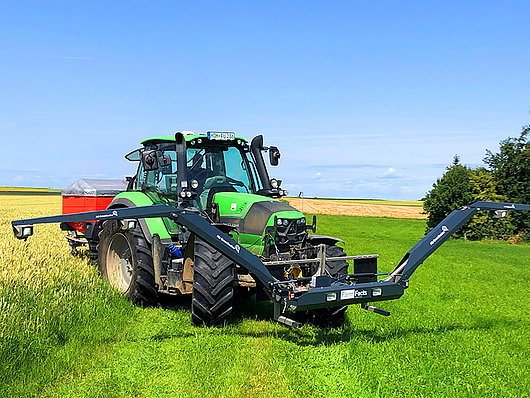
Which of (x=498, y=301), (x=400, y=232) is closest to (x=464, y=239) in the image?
(x=400, y=232)

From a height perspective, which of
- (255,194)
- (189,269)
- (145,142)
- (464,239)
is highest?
(145,142)

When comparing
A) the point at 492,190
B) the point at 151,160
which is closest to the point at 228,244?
the point at 151,160

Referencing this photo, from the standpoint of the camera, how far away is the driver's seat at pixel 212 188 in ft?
25.6

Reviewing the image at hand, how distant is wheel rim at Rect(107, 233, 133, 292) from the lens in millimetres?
8562

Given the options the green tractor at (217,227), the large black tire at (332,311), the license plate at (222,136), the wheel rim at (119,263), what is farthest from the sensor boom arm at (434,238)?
the wheel rim at (119,263)

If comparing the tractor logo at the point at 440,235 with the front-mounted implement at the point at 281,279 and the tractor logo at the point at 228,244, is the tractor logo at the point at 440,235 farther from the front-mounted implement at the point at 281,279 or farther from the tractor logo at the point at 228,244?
the tractor logo at the point at 228,244

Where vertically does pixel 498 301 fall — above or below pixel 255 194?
below

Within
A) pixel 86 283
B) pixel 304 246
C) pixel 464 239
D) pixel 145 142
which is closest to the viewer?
pixel 304 246

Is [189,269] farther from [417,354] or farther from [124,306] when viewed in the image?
[417,354]

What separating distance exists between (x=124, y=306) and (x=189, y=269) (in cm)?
152

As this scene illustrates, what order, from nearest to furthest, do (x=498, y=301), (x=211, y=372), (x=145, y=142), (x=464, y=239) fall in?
(x=211, y=372)
(x=145, y=142)
(x=498, y=301)
(x=464, y=239)

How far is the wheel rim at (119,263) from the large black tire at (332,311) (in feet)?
Result: 10.6

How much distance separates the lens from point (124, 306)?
767 cm

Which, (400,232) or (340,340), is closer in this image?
(340,340)
